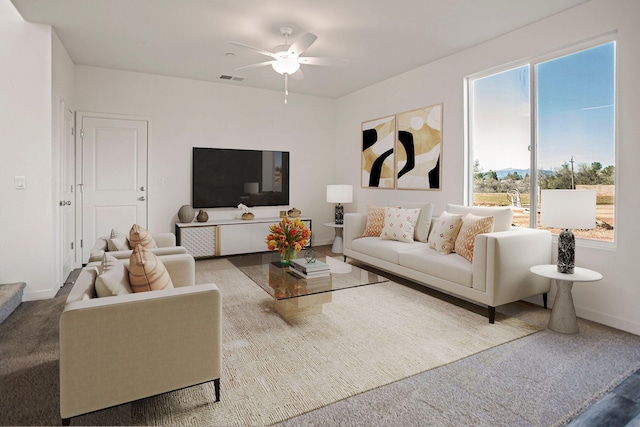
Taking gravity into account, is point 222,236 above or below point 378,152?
below

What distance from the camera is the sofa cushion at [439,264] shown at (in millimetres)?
3287

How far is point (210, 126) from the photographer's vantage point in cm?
578

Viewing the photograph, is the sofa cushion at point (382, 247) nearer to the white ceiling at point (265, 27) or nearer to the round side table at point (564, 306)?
A: the round side table at point (564, 306)

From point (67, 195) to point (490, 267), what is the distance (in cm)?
458

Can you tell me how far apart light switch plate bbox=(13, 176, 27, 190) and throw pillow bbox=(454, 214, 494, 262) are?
4112mm

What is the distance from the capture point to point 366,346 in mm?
2637

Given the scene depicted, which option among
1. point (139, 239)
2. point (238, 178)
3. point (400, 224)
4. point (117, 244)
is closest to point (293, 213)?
point (238, 178)

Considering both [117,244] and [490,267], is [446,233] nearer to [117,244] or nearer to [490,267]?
[490,267]

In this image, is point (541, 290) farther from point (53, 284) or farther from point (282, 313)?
point (53, 284)

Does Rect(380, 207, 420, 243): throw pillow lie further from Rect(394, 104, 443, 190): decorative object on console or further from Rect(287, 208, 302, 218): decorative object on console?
Rect(287, 208, 302, 218): decorative object on console

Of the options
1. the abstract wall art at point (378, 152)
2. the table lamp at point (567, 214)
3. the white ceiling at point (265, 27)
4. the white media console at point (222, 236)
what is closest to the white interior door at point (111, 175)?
the white media console at point (222, 236)

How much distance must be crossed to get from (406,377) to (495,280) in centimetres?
126

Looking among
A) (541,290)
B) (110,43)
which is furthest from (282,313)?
(110,43)

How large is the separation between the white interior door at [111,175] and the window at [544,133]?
4.35 metres
